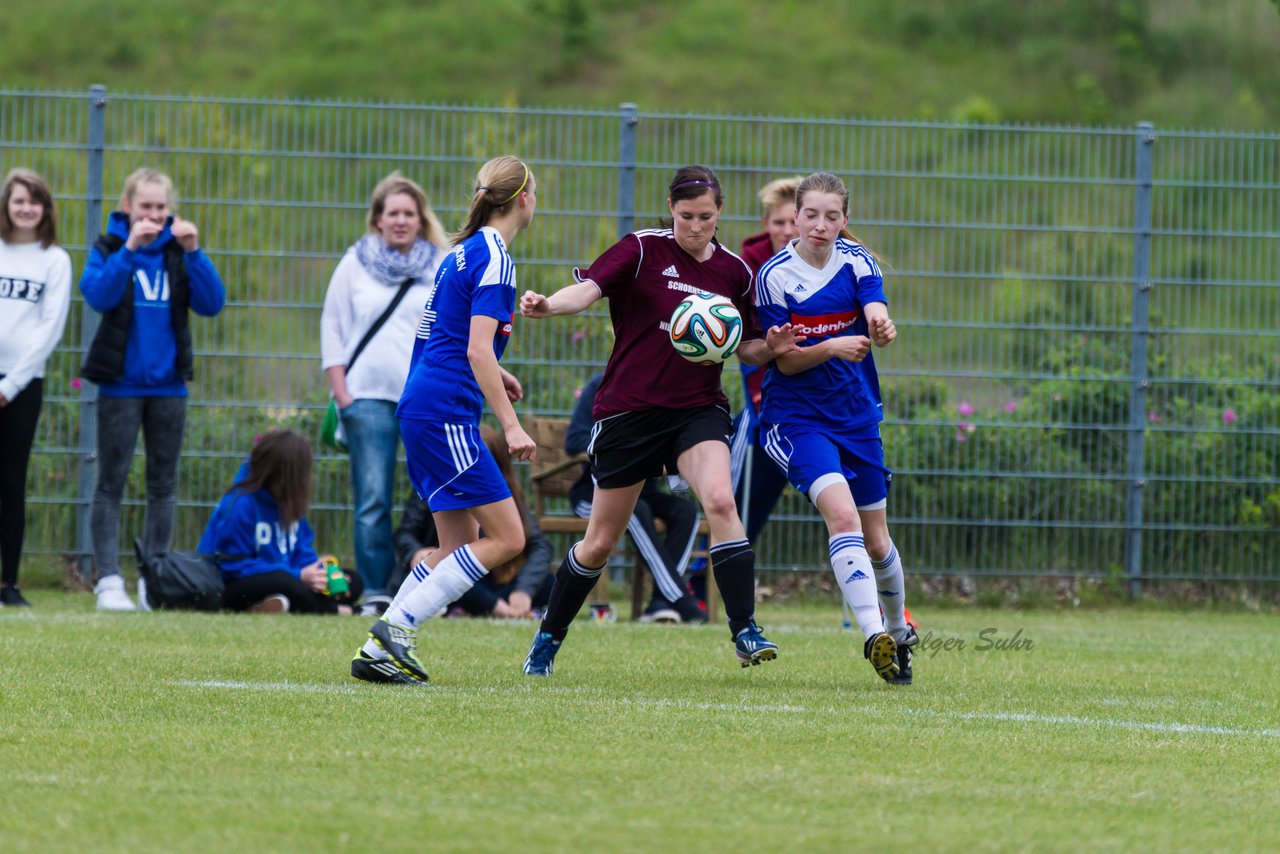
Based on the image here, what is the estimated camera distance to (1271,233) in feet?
38.0

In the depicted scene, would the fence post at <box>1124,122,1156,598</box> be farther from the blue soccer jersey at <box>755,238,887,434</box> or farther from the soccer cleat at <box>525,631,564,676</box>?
the soccer cleat at <box>525,631,564,676</box>

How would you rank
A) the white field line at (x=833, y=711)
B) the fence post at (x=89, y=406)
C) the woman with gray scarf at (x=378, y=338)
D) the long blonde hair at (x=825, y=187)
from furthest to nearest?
the fence post at (x=89, y=406), the woman with gray scarf at (x=378, y=338), the long blonde hair at (x=825, y=187), the white field line at (x=833, y=711)

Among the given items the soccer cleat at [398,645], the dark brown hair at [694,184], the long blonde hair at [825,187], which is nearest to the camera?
the soccer cleat at [398,645]

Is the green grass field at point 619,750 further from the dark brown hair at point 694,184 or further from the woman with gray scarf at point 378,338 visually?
the woman with gray scarf at point 378,338

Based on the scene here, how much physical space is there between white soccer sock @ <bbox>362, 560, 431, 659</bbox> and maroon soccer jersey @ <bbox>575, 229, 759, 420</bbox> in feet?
2.87

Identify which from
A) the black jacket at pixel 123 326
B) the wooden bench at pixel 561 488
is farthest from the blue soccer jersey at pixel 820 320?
the black jacket at pixel 123 326

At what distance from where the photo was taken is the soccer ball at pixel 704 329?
6.40 meters

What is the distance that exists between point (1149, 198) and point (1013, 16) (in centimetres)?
3251

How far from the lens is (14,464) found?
31.9 ft

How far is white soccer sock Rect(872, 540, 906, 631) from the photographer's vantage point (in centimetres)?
707

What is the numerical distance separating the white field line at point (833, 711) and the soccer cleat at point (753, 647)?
1.34ft

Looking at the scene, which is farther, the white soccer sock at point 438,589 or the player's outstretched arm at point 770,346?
the player's outstretched arm at point 770,346

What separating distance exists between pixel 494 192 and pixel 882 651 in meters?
2.16

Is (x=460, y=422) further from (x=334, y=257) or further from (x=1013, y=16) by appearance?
(x=1013, y=16)
